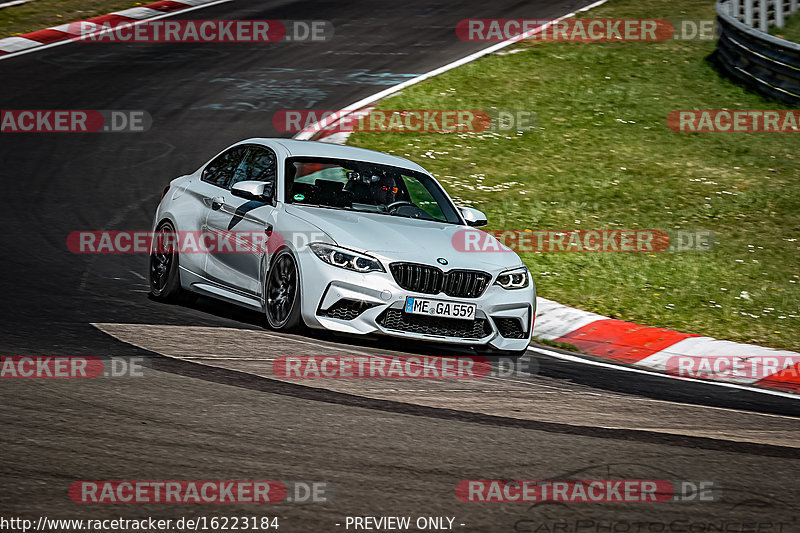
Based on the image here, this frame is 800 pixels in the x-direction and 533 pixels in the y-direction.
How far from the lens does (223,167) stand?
9672 mm

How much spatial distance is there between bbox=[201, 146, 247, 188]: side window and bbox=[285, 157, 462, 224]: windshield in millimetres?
638

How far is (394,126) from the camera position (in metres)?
16.7

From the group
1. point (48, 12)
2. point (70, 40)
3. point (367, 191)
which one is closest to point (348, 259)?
point (367, 191)

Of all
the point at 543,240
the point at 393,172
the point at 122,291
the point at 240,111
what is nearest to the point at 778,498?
the point at 393,172

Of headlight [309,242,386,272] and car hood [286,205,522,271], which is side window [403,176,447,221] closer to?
car hood [286,205,522,271]

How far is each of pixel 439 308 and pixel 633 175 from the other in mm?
8404

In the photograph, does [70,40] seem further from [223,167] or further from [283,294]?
[283,294]

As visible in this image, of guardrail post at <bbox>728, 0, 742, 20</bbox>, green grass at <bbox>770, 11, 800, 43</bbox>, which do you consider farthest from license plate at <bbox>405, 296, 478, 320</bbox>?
green grass at <bbox>770, 11, 800, 43</bbox>

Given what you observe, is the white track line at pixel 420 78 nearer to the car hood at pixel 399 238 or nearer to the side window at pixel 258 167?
the side window at pixel 258 167

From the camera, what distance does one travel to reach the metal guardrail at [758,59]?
18391 mm

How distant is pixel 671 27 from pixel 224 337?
62.2ft

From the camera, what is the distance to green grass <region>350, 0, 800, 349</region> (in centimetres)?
1119

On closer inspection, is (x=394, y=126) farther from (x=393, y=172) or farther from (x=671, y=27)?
(x=671, y=27)

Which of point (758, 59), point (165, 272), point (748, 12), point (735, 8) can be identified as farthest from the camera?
point (748, 12)
